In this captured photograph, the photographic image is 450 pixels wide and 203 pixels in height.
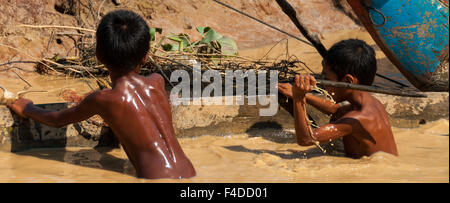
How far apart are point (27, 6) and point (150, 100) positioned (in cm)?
371

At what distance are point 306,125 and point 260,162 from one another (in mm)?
367

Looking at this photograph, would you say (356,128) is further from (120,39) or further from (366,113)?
(120,39)

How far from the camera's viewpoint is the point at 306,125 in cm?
297

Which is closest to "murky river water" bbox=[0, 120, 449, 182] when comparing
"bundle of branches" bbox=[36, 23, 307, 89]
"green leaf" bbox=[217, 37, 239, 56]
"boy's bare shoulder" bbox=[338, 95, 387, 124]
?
"boy's bare shoulder" bbox=[338, 95, 387, 124]

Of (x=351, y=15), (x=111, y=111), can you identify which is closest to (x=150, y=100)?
(x=111, y=111)

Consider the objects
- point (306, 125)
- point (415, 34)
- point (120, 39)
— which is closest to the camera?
point (120, 39)

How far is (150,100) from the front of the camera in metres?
2.63

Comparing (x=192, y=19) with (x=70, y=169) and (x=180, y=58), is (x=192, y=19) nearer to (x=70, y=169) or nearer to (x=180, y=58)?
(x=180, y=58)

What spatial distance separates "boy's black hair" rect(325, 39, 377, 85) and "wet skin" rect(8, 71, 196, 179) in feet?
3.64

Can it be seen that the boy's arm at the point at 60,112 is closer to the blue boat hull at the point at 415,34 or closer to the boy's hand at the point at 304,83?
the boy's hand at the point at 304,83

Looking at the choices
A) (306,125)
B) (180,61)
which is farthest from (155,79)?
(180,61)

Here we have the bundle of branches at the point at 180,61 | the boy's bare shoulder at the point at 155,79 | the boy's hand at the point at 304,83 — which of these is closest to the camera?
the boy's bare shoulder at the point at 155,79

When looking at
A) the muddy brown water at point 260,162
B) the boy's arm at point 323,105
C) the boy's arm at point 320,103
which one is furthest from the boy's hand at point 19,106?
the boy's arm at point 323,105

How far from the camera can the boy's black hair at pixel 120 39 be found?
255 cm
